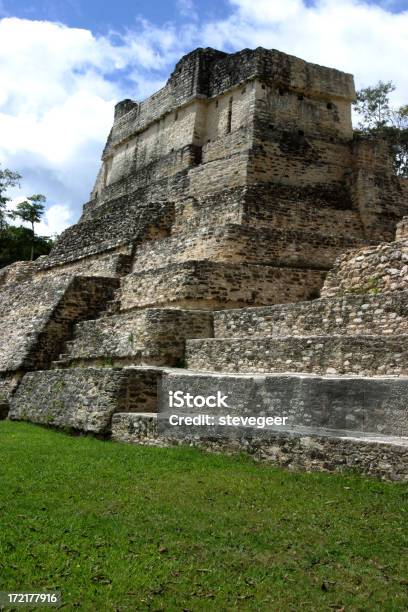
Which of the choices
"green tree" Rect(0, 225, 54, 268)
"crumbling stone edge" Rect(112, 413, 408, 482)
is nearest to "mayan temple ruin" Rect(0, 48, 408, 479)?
"crumbling stone edge" Rect(112, 413, 408, 482)

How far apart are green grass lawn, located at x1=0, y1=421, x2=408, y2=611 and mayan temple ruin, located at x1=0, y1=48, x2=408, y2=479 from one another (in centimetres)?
Result: 76

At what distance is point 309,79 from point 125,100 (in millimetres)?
8952

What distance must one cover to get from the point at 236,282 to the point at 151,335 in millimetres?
2347

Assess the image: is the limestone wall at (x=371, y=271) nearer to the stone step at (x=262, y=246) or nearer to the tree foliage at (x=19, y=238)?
the stone step at (x=262, y=246)

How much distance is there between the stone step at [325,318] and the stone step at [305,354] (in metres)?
0.56

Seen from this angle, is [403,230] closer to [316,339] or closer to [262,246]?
[262,246]

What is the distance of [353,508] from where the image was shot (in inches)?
207

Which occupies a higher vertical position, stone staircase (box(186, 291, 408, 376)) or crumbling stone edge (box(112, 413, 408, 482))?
stone staircase (box(186, 291, 408, 376))

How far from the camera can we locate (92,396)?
1060 centimetres

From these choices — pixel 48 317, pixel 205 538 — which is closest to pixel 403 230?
pixel 205 538

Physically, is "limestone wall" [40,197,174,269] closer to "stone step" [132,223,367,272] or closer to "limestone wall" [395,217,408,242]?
"stone step" [132,223,367,272]

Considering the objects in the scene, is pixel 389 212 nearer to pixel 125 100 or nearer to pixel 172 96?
pixel 172 96

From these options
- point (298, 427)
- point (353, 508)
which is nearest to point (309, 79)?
point (298, 427)

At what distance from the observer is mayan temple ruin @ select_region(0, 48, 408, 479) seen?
7.53 meters
